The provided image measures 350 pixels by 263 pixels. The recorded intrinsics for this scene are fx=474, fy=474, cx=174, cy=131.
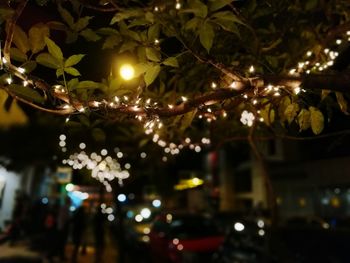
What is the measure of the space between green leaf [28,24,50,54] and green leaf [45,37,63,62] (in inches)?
6.4

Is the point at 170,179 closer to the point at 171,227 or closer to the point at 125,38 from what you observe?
the point at 171,227

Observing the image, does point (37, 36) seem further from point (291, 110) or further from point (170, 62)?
point (291, 110)

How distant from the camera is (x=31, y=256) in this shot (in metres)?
12.1

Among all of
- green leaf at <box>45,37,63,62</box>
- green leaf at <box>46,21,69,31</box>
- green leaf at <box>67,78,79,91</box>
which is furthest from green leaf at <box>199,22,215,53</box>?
green leaf at <box>46,21,69,31</box>

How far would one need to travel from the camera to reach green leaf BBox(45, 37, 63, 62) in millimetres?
3471

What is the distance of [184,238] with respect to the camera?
11945 millimetres

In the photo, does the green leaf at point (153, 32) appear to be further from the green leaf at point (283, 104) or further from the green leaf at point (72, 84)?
the green leaf at point (283, 104)

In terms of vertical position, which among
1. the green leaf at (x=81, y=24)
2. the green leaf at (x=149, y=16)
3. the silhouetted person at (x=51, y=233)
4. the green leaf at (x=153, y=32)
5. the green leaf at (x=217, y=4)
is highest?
the green leaf at (x=81, y=24)

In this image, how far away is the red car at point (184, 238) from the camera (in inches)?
438

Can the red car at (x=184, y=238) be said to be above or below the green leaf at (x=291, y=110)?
below

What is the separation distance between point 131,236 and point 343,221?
31.2ft

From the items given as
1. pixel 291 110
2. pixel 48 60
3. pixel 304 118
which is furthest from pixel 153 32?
pixel 304 118

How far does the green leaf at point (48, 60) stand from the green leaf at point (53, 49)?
43 mm

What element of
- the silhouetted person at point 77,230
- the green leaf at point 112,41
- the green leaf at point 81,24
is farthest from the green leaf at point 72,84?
the silhouetted person at point 77,230
